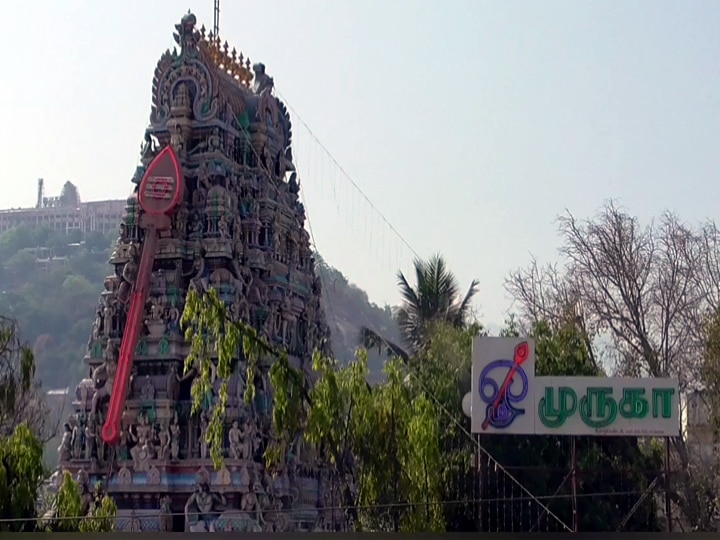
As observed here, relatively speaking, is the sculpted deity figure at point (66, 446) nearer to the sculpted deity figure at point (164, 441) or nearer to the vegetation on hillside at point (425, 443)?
the sculpted deity figure at point (164, 441)

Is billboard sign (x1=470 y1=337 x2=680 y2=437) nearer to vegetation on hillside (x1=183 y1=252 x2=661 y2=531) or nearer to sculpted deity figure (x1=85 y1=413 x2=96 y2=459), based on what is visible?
vegetation on hillside (x1=183 y1=252 x2=661 y2=531)

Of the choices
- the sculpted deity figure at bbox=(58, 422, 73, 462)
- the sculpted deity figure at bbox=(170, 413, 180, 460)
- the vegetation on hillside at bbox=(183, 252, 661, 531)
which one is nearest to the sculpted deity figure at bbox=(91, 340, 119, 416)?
the sculpted deity figure at bbox=(58, 422, 73, 462)

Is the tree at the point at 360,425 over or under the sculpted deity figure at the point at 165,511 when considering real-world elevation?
over

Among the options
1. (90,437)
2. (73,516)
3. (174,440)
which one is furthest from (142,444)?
(73,516)

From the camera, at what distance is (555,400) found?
862 inches

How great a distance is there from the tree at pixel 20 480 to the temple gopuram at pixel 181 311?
5.98 m

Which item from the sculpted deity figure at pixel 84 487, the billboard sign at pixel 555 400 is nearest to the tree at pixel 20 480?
the sculpted deity figure at pixel 84 487

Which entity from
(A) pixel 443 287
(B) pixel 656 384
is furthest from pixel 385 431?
(A) pixel 443 287

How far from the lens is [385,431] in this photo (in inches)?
1003

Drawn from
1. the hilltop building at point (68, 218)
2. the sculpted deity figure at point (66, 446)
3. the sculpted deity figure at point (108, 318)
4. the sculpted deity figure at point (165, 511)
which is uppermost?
the hilltop building at point (68, 218)

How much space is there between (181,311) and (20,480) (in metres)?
7.96

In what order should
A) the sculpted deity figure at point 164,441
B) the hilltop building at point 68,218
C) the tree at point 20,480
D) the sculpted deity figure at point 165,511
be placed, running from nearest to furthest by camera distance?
1. the tree at point 20,480
2. the sculpted deity figure at point 165,511
3. the sculpted deity figure at point 164,441
4. the hilltop building at point 68,218

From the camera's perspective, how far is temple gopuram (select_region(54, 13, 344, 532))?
92.3ft

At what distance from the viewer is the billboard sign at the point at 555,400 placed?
21.6 m
